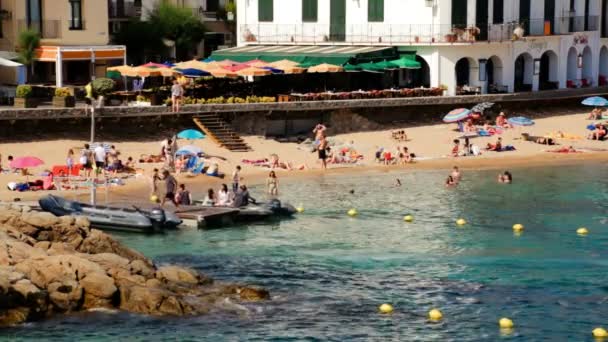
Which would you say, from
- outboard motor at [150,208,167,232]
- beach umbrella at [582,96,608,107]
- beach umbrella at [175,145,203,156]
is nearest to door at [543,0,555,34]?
beach umbrella at [582,96,608,107]

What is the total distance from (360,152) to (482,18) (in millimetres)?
12984

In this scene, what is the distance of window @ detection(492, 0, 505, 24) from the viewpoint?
72812 millimetres

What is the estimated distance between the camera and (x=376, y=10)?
235ft

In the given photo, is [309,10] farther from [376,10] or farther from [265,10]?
[376,10]

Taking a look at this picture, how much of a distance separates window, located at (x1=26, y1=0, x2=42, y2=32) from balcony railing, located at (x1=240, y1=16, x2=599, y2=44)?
11310mm

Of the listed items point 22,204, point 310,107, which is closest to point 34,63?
point 310,107

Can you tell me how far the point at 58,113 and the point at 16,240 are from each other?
21223mm

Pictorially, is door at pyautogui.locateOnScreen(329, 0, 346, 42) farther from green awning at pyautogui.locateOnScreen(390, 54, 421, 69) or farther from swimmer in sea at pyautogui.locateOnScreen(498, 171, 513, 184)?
swimmer in sea at pyautogui.locateOnScreen(498, 171, 513, 184)

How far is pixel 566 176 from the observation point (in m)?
59.8

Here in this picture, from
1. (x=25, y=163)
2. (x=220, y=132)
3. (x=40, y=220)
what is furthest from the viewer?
(x=220, y=132)

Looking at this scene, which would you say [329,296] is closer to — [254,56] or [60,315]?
[60,315]

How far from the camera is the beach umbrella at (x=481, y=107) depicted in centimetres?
6912

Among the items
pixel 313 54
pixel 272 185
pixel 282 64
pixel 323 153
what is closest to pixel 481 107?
pixel 313 54

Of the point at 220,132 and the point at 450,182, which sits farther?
the point at 220,132
